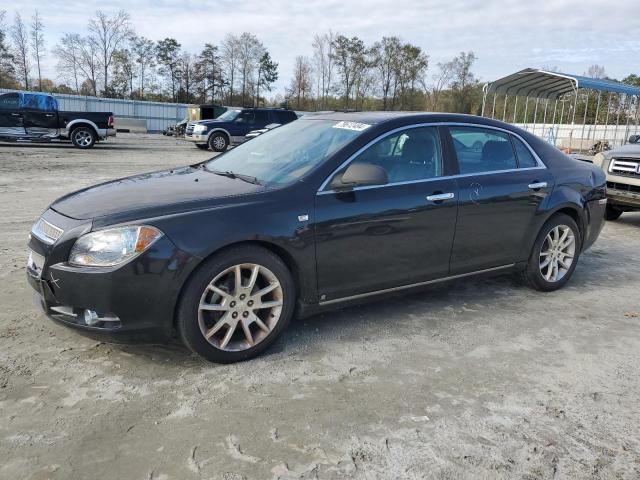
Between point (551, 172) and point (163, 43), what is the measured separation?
61.7 meters

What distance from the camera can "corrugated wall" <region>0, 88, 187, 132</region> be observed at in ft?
113

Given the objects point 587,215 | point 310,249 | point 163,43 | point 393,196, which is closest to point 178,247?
point 310,249

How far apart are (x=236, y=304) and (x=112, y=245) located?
81 cm

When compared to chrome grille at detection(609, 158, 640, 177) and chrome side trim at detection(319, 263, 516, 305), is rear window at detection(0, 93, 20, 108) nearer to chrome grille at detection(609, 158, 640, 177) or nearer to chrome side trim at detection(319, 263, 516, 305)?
chrome grille at detection(609, 158, 640, 177)

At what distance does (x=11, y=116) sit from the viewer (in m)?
18.1

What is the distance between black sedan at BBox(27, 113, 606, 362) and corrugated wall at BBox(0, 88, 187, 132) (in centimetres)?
3432

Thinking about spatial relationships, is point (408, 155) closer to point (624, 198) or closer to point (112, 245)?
point (112, 245)

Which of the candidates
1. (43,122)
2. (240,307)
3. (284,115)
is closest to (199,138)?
(284,115)

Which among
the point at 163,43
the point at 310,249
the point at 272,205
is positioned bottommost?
the point at 310,249

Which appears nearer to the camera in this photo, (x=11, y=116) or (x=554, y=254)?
(x=554, y=254)

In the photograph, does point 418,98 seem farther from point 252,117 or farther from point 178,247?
point 178,247

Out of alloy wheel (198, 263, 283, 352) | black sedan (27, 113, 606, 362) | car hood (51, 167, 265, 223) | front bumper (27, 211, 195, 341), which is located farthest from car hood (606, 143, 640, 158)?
front bumper (27, 211, 195, 341)

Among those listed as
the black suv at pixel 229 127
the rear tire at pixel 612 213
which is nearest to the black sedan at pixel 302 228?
the rear tire at pixel 612 213

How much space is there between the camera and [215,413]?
9.36 ft
